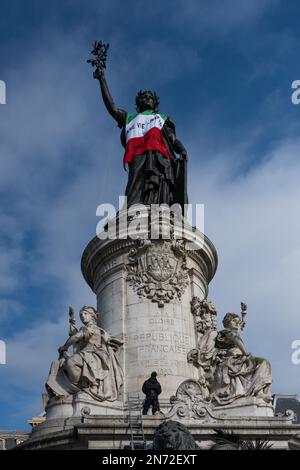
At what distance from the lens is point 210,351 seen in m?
20.4

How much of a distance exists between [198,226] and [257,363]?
612 cm

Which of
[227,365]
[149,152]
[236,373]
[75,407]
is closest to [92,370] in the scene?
[75,407]

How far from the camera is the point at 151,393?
17906mm

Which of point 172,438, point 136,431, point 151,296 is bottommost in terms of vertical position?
point 172,438

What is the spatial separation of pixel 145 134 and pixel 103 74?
3.90m

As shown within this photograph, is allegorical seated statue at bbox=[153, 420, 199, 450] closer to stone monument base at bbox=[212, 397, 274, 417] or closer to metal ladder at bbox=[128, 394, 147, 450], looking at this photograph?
metal ladder at bbox=[128, 394, 147, 450]

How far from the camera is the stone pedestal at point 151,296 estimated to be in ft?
66.0

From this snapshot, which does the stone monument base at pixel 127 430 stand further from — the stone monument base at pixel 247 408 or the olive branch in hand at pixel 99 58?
the olive branch in hand at pixel 99 58

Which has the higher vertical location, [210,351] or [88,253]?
[88,253]

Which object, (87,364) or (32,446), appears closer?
(32,446)

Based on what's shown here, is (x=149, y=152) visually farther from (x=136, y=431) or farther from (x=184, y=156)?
(x=136, y=431)

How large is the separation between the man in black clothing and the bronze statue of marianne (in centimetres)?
840
